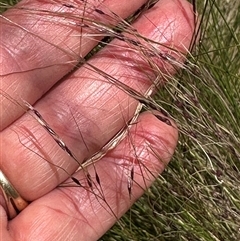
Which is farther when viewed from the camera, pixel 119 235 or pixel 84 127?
pixel 119 235

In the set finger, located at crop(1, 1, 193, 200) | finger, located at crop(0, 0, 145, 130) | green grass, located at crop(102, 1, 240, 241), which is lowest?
green grass, located at crop(102, 1, 240, 241)

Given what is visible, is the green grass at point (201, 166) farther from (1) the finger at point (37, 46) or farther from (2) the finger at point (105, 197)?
(1) the finger at point (37, 46)

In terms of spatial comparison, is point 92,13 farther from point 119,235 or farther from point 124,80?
point 119,235

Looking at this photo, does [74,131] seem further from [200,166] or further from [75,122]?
[200,166]

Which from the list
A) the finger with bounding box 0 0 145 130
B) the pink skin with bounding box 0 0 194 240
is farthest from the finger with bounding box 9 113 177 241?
the finger with bounding box 0 0 145 130

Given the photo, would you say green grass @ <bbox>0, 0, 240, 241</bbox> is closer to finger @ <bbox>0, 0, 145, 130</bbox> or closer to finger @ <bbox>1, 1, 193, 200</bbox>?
finger @ <bbox>1, 1, 193, 200</bbox>

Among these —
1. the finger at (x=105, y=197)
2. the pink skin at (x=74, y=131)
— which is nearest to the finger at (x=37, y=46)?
the pink skin at (x=74, y=131)

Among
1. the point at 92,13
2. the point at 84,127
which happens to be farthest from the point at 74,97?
the point at 92,13
